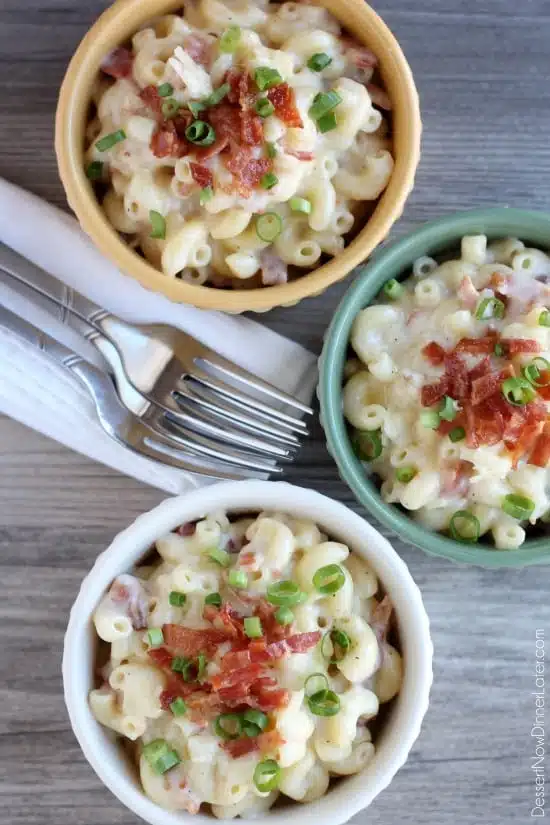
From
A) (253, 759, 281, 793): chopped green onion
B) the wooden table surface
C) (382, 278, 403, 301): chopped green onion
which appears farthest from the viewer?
the wooden table surface

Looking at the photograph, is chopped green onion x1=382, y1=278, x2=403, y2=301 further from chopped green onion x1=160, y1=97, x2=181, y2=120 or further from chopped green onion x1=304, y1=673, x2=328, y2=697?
chopped green onion x1=304, y1=673, x2=328, y2=697

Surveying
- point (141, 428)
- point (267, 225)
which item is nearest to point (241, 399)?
point (141, 428)

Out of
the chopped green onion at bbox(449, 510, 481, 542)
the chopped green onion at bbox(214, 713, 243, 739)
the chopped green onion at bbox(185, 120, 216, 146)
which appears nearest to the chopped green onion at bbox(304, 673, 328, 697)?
the chopped green onion at bbox(214, 713, 243, 739)

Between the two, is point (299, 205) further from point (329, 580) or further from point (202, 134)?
point (329, 580)

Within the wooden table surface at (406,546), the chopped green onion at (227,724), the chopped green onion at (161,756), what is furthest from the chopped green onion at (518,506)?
the chopped green onion at (161,756)

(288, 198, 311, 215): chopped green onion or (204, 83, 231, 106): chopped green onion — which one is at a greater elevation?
(204, 83, 231, 106): chopped green onion

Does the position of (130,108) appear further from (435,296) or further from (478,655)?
(478,655)

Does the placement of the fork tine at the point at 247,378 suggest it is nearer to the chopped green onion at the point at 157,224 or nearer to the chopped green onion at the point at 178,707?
the chopped green onion at the point at 157,224
